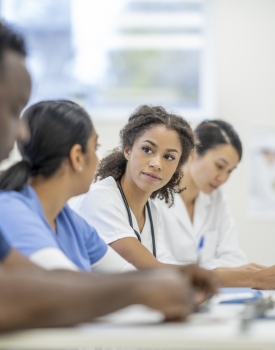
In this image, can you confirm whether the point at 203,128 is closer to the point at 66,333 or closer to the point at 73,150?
the point at 73,150

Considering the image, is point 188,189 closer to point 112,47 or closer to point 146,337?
point 112,47

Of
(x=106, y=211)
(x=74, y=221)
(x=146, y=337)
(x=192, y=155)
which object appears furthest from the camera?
(x=192, y=155)

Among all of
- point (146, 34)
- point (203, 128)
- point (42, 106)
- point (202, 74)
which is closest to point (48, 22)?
point (146, 34)

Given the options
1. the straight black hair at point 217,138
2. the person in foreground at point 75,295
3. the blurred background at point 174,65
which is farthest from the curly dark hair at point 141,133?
the blurred background at point 174,65

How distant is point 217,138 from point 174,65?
1265 millimetres

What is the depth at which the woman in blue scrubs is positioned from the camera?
1.17 meters

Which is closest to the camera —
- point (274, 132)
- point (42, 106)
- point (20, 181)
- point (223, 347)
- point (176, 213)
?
point (223, 347)

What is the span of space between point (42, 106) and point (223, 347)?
791 mm

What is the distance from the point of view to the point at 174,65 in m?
3.96

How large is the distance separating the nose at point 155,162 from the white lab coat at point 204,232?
1.64 feet

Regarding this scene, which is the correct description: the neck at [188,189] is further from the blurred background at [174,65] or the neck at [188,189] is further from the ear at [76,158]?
the ear at [76,158]

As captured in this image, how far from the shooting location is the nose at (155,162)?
6.91ft

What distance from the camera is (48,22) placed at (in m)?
3.88

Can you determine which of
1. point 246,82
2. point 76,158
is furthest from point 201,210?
point 76,158
